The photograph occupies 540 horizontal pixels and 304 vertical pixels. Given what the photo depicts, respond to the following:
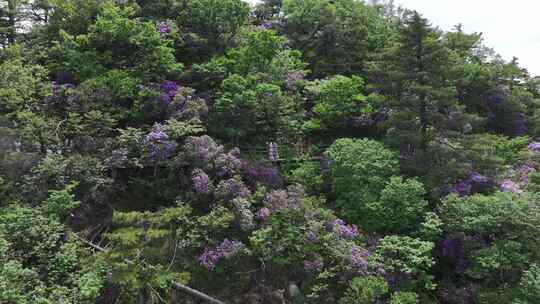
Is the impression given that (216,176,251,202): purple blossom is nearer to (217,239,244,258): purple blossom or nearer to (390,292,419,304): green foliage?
(217,239,244,258): purple blossom

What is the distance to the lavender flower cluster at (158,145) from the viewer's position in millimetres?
10391

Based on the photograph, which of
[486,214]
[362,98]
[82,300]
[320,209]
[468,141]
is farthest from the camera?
[362,98]

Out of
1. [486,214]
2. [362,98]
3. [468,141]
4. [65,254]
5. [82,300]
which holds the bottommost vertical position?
[82,300]

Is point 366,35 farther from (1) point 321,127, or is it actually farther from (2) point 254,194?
(2) point 254,194

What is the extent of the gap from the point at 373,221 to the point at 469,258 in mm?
2463

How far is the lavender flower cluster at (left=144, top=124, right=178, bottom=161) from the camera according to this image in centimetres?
1039

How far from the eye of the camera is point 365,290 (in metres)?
8.52

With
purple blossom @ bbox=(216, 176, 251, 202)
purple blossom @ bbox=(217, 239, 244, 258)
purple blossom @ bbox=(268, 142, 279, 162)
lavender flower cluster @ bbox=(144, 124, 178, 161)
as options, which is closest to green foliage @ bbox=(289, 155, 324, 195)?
purple blossom @ bbox=(268, 142, 279, 162)

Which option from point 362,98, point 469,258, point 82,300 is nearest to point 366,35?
point 362,98

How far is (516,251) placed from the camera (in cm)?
898

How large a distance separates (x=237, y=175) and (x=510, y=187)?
804 cm

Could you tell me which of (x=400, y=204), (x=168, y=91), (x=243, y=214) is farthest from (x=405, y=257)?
(x=168, y=91)

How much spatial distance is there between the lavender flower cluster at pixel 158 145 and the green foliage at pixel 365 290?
Answer: 5.84m

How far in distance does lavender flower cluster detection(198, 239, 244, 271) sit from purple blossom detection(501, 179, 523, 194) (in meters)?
7.93
